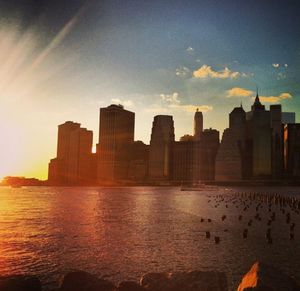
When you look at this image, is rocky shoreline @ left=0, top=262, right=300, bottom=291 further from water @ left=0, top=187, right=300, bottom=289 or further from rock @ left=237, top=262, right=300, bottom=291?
water @ left=0, top=187, right=300, bottom=289

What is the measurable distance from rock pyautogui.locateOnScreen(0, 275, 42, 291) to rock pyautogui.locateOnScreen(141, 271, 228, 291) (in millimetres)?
6232

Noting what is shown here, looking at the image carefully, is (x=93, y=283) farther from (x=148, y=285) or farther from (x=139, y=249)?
(x=139, y=249)

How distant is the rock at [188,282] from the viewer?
786 inches

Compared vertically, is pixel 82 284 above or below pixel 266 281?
below

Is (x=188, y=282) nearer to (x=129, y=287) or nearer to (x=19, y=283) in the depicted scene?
(x=129, y=287)

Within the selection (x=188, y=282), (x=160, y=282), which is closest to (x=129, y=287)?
(x=160, y=282)

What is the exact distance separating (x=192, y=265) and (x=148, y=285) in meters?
13.1

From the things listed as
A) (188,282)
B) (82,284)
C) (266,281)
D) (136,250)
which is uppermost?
(266,281)

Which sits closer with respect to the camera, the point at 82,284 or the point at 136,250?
the point at 82,284

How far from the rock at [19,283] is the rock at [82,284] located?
156cm

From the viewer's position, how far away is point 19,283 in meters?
20.3

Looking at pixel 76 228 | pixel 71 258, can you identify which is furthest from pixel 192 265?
pixel 76 228

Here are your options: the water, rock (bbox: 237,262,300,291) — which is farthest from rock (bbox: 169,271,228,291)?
the water

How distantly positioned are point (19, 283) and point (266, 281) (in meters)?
13.1
